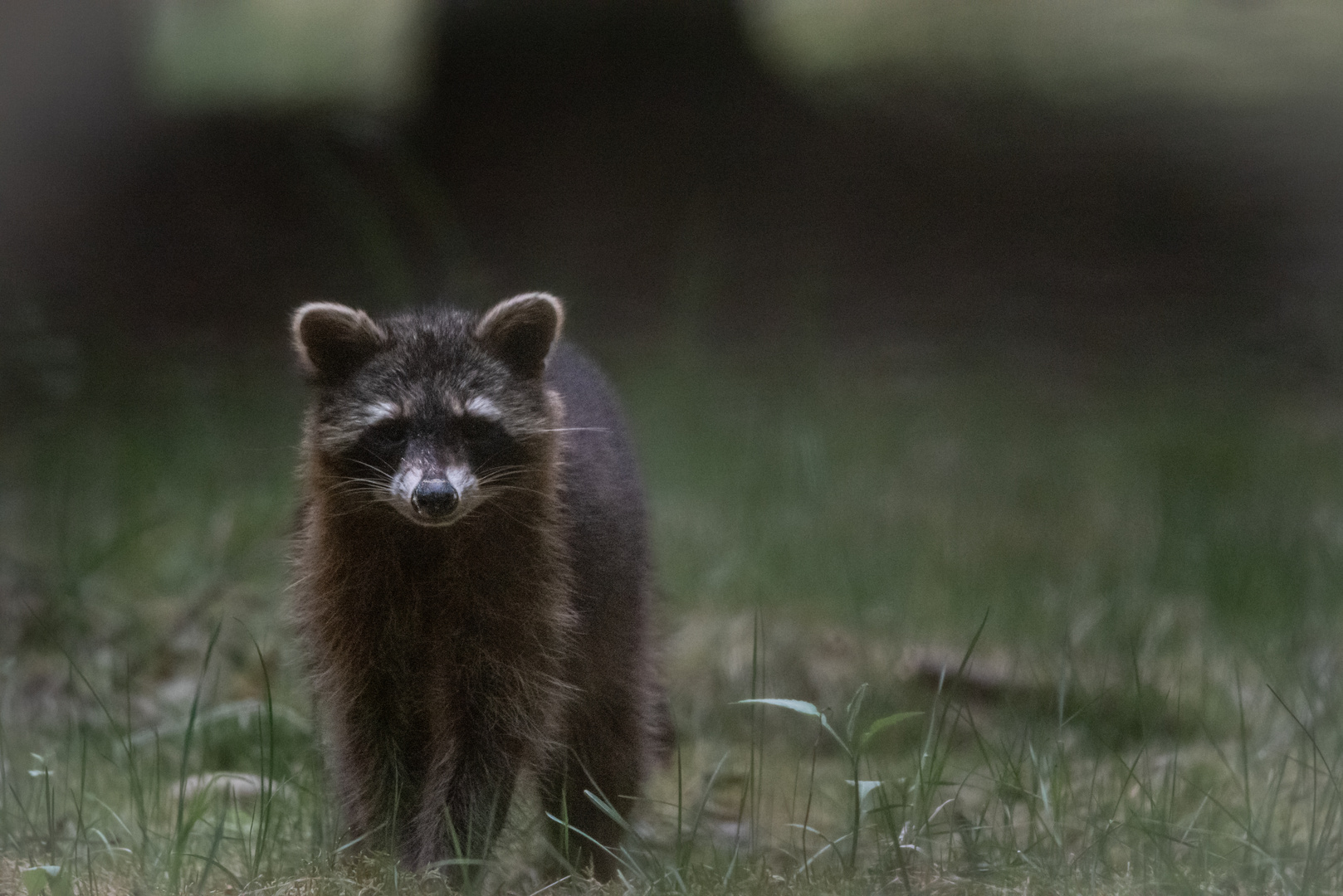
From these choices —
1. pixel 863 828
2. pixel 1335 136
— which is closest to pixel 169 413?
pixel 863 828

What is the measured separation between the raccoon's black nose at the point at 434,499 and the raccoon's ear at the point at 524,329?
0.49 m

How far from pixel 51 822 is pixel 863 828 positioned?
1.70 meters

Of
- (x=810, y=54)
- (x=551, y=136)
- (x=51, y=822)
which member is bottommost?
(x=51, y=822)

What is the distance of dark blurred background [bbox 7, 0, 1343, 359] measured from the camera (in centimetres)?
950

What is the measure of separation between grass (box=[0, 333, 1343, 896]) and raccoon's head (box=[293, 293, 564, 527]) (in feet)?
1.07

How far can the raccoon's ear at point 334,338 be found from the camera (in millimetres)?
3148

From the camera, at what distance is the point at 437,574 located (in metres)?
3.09

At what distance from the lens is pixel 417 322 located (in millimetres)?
3285

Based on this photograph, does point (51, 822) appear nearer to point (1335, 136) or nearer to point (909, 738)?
point (909, 738)

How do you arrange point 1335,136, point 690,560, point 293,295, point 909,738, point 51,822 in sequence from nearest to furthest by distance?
1. point 51,822
2. point 909,738
3. point 690,560
4. point 293,295
5. point 1335,136

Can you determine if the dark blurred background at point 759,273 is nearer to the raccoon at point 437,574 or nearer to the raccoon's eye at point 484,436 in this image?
the raccoon at point 437,574

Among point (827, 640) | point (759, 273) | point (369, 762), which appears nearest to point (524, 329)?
point (369, 762)

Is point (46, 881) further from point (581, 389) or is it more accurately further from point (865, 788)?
point (581, 389)

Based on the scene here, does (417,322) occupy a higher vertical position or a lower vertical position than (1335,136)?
lower
